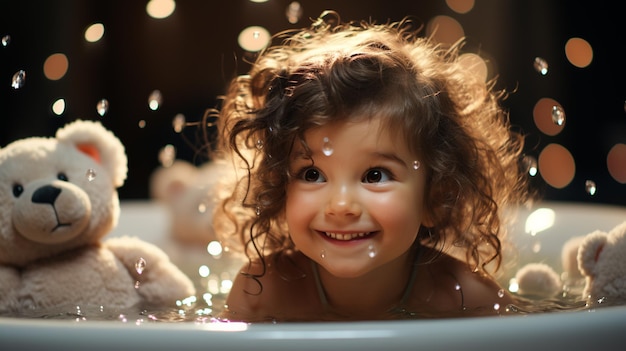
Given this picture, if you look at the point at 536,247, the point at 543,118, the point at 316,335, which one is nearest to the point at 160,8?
the point at 543,118

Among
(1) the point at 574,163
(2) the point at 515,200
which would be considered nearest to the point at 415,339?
(2) the point at 515,200

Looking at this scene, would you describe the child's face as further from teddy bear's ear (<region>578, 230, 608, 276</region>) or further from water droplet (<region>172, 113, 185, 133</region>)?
water droplet (<region>172, 113, 185, 133</region>)

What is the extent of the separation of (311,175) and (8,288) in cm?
43

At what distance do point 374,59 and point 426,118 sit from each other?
0.10 m

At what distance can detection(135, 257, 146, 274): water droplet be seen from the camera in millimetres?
1165

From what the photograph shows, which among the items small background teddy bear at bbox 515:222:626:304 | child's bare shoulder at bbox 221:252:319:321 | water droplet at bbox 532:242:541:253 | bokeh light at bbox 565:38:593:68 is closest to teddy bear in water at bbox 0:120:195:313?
child's bare shoulder at bbox 221:252:319:321

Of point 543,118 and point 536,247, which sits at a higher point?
point 543,118

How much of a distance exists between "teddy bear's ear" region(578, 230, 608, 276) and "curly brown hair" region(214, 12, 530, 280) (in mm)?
118

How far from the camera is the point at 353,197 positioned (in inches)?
37.9

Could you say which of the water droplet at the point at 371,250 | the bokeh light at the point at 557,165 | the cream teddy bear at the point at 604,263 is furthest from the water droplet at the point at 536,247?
the bokeh light at the point at 557,165

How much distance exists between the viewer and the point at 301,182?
1.01m

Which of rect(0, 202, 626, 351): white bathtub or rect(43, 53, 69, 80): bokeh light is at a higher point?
rect(43, 53, 69, 80): bokeh light

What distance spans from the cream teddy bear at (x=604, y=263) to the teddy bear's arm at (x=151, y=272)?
A: 57 centimetres

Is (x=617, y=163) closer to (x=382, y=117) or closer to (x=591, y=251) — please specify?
(x=591, y=251)
